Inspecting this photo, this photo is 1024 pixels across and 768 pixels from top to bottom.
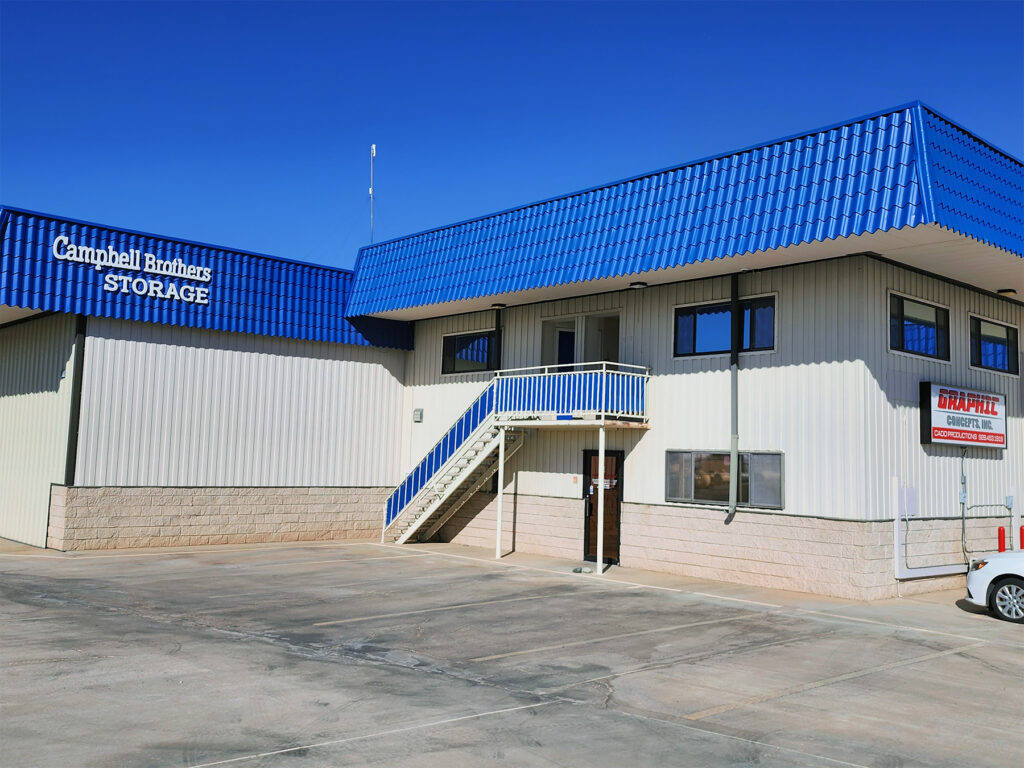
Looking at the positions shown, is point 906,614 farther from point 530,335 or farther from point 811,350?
point 530,335

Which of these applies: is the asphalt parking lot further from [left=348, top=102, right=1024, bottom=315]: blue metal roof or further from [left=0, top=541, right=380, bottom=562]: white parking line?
[left=348, top=102, right=1024, bottom=315]: blue metal roof

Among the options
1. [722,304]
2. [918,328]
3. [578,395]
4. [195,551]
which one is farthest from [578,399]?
[195,551]

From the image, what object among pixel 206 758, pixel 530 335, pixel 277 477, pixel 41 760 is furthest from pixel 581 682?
pixel 277 477

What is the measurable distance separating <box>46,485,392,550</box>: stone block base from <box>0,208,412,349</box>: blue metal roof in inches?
157

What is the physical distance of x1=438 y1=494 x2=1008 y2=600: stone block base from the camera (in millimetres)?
15141

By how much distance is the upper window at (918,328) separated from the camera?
16203 mm

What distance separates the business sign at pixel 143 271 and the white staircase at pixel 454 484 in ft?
23.0

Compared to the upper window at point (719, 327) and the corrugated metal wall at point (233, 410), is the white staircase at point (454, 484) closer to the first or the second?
the corrugated metal wall at point (233, 410)

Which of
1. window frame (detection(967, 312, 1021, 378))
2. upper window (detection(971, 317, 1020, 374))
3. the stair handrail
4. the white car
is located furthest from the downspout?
the white car

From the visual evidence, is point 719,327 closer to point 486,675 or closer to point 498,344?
point 498,344

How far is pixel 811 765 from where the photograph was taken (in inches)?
252

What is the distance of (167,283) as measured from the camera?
20.4 metres

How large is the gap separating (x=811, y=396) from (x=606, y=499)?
528cm

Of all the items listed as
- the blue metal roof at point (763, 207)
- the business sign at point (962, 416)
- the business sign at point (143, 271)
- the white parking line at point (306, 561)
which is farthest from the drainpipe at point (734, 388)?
the business sign at point (143, 271)
